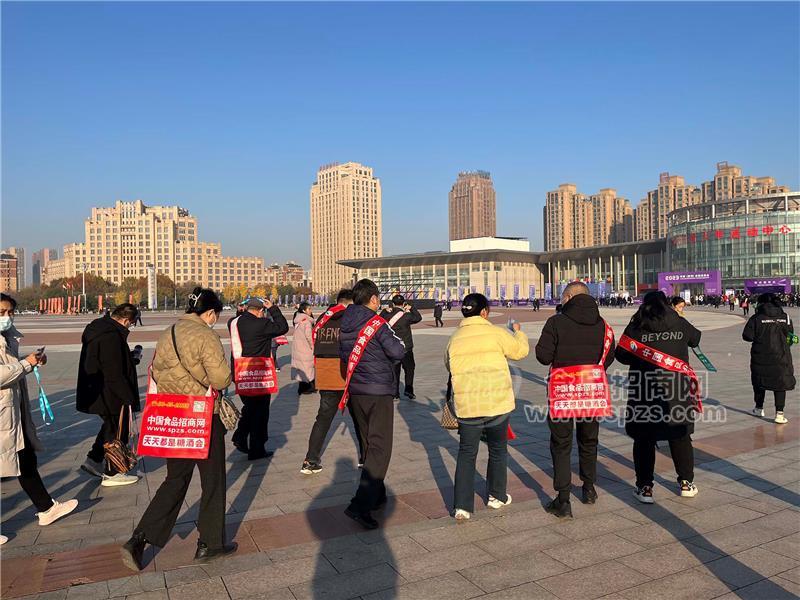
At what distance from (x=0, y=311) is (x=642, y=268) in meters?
111

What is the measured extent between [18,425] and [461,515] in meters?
3.25

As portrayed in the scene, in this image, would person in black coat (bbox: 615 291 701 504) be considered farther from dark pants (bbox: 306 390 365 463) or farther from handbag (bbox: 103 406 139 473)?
handbag (bbox: 103 406 139 473)

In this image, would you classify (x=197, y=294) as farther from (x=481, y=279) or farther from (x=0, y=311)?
(x=481, y=279)

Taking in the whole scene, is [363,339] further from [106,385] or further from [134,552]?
[106,385]

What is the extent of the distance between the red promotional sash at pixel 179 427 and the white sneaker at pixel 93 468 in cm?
234

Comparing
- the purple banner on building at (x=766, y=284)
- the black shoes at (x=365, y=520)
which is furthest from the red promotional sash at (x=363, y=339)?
the purple banner on building at (x=766, y=284)

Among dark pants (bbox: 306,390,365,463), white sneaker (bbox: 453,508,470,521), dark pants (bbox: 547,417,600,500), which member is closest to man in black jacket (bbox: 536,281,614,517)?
dark pants (bbox: 547,417,600,500)

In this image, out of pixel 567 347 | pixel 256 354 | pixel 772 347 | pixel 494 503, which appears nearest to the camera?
pixel 567 347

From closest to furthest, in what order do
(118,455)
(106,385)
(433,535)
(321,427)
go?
1. (433,535)
2. (118,455)
3. (106,385)
4. (321,427)

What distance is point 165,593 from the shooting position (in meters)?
3.39

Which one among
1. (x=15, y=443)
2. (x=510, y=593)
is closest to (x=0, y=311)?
(x=15, y=443)

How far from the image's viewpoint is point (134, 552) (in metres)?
3.65

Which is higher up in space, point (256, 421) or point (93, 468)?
point (256, 421)

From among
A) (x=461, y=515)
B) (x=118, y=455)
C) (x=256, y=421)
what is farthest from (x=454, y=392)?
(x=118, y=455)
